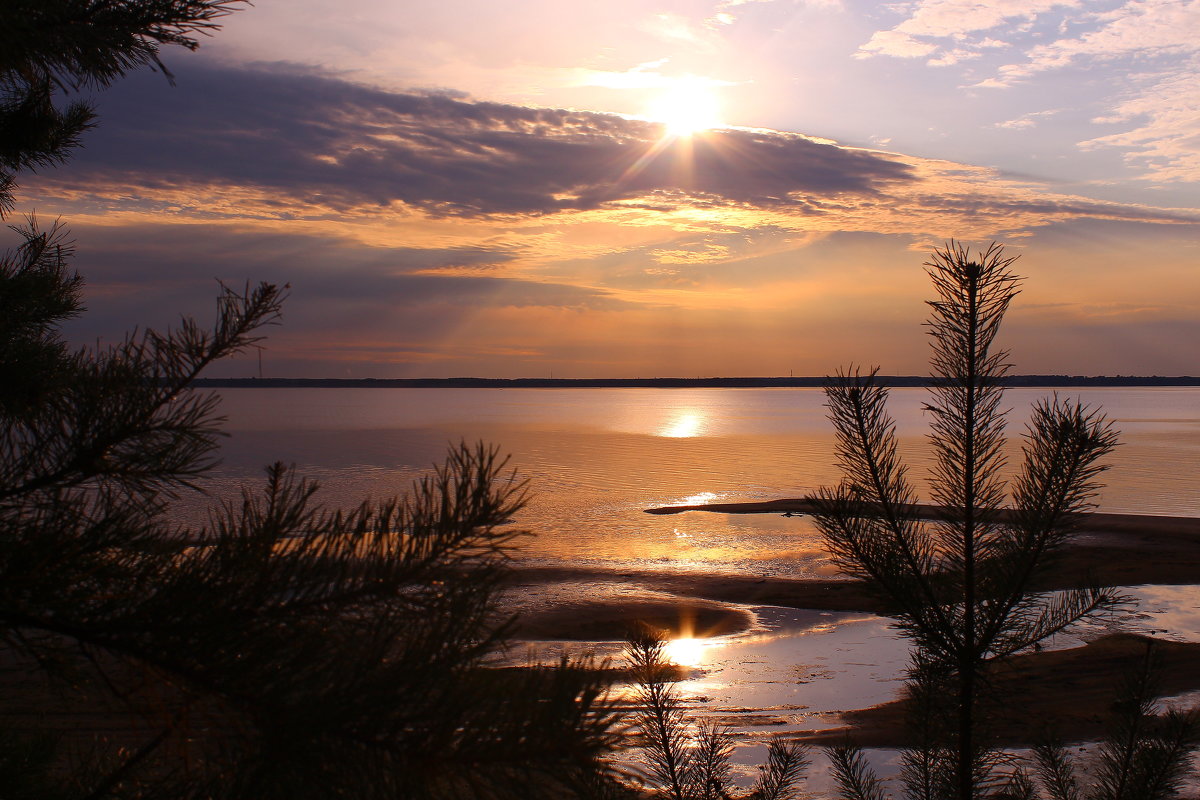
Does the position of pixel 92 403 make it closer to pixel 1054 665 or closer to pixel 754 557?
pixel 1054 665

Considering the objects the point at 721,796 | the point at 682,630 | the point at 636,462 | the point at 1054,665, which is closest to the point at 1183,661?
the point at 1054,665

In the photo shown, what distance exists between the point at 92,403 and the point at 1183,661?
690 inches

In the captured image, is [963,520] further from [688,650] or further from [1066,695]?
[688,650]

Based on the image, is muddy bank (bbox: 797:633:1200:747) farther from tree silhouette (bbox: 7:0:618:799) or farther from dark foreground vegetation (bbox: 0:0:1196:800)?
tree silhouette (bbox: 7:0:618:799)

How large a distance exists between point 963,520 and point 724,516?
102 feet

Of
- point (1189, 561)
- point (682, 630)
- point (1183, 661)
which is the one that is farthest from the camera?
point (1189, 561)

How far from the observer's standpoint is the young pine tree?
2.75 meters

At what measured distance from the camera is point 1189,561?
76.3 feet

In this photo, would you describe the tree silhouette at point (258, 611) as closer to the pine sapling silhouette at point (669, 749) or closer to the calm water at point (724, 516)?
the calm water at point (724, 516)

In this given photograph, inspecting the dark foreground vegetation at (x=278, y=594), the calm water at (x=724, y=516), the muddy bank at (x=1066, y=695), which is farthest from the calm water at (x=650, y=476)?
the muddy bank at (x=1066, y=695)

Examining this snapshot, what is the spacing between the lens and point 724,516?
3362 cm

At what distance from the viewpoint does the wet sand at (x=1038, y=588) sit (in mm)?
11102

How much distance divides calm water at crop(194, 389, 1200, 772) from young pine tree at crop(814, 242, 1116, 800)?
42cm

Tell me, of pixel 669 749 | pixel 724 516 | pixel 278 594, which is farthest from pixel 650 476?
pixel 278 594
